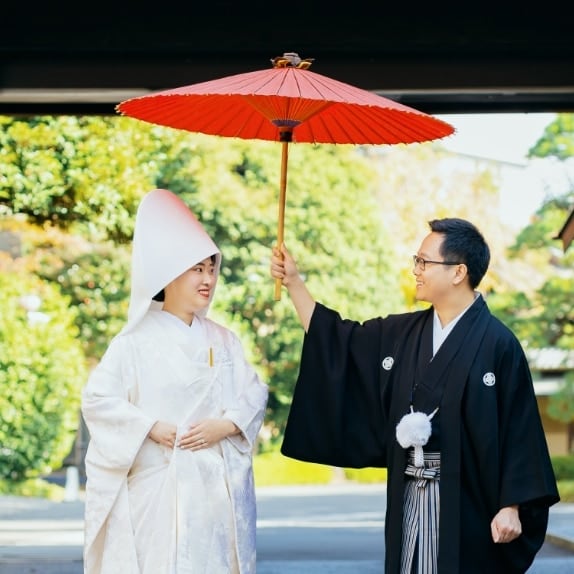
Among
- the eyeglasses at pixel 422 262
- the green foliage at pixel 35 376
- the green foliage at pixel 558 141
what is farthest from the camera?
the green foliage at pixel 558 141

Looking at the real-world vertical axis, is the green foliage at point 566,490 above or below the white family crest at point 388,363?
below

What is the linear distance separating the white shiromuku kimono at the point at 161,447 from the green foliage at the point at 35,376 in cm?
578

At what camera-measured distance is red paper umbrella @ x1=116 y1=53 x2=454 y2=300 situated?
12.0 feet

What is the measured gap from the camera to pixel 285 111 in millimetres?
4078

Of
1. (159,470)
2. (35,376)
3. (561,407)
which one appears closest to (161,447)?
(159,470)

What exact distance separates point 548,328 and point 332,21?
883 centimetres

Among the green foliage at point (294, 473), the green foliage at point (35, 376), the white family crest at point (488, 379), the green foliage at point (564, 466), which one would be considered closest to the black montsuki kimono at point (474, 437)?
the white family crest at point (488, 379)

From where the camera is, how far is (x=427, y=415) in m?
3.84

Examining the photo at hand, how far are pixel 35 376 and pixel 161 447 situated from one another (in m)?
6.09

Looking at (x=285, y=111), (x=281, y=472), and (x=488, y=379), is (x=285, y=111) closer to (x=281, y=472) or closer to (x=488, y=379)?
(x=488, y=379)

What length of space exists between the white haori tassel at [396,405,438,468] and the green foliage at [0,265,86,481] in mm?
6228

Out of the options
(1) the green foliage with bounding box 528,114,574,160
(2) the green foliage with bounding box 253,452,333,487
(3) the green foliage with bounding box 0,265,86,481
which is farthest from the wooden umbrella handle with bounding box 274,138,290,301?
(2) the green foliage with bounding box 253,452,333,487

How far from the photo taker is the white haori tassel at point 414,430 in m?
3.75

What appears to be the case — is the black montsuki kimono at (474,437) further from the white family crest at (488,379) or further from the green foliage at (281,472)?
the green foliage at (281,472)
